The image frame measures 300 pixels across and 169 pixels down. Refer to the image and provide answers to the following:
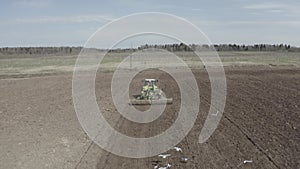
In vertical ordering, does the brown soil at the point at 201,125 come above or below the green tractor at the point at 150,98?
below

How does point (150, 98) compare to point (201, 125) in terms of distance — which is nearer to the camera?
point (201, 125)

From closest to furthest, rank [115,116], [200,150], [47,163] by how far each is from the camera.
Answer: [47,163] < [200,150] < [115,116]

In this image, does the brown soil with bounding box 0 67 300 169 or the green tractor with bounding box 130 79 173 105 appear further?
the green tractor with bounding box 130 79 173 105

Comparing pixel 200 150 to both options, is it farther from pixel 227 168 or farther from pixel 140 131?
pixel 140 131

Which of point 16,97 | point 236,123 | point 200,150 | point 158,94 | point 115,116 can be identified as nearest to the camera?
point 200,150

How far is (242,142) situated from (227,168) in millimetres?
2833

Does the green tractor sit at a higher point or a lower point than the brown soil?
higher

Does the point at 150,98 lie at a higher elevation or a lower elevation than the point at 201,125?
higher

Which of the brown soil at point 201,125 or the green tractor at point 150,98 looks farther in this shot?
the green tractor at point 150,98

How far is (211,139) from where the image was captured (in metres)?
13.5

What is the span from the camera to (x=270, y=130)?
48.0 ft

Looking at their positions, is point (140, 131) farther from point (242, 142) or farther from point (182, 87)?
point (182, 87)

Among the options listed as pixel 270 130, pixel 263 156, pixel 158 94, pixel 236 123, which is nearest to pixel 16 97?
pixel 158 94

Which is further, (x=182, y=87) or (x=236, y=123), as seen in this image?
(x=182, y=87)
